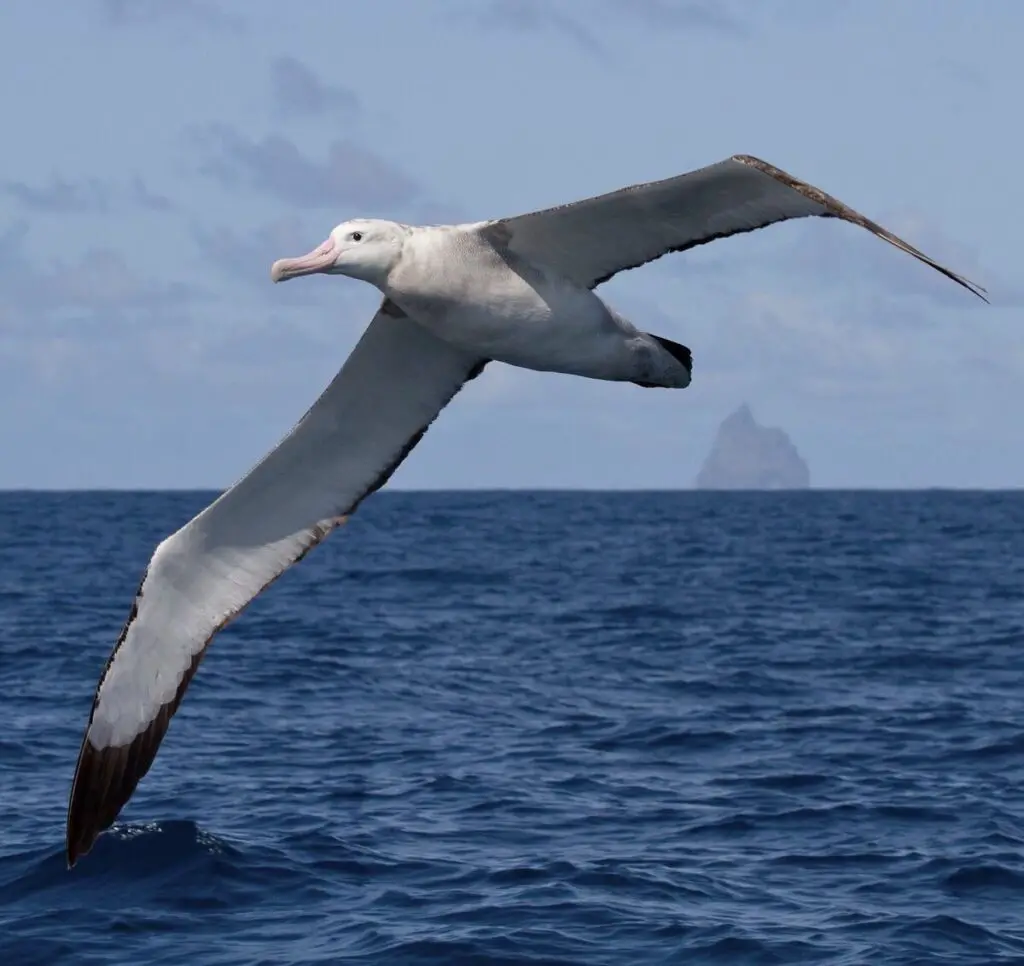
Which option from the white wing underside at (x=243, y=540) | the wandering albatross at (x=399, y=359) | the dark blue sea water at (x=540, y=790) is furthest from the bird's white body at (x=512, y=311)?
the dark blue sea water at (x=540, y=790)

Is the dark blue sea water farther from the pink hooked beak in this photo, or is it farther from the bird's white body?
the pink hooked beak

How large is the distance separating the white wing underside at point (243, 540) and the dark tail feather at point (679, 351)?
48.3 inches

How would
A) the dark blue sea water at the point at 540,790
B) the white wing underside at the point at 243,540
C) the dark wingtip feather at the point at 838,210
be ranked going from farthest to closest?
1. the dark blue sea water at the point at 540,790
2. the white wing underside at the point at 243,540
3. the dark wingtip feather at the point at 838,210

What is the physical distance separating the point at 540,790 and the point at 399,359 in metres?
6.97

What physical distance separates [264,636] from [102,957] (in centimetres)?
1647

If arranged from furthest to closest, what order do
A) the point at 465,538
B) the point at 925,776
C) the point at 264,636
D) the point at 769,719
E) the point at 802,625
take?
the point at 465,538 → the point at 802,625 → the point at 264,636 → the point at 769,719 → the point at 925,776

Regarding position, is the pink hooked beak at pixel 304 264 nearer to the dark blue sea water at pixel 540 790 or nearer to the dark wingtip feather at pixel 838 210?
the dark wingtip feather at pixel 838 210

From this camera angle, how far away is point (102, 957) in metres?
11.8

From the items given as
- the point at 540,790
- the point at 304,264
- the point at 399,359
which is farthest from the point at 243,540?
the point at 540,790

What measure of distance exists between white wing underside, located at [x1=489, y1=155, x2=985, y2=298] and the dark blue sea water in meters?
4.73

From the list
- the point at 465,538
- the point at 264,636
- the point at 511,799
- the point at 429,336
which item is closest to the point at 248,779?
the point at 511,799

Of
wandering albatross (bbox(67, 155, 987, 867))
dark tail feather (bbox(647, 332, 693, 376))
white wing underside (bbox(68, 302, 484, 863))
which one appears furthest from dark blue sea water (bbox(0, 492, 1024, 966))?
dark tail feather (bbox(647, 332, 693, 376))

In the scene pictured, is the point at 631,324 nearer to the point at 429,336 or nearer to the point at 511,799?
the point at 429,336

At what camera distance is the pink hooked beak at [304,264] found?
853 centimetres
